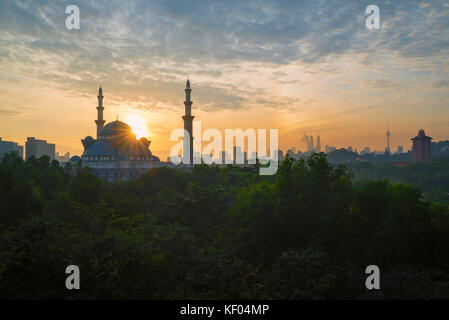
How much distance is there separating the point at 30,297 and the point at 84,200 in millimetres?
17860

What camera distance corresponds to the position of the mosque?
7271cm

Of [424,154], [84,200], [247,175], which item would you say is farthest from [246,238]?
[424,154]

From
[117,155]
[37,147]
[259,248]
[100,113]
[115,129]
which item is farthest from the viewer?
[37,147]

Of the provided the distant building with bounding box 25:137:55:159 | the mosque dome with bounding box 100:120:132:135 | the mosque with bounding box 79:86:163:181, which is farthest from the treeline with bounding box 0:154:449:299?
the distant building with bounding box 25:137:55:159


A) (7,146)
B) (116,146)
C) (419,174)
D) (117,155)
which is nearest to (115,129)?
(116,146)

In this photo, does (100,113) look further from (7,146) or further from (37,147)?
(7,146)

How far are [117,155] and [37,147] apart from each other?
8912cm

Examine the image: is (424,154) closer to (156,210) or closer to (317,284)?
(156,210)

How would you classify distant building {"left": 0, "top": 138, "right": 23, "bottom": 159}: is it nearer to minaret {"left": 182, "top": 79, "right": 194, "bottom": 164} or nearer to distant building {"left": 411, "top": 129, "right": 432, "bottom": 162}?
minaret {"left": 182, "top": 79, "right": 194, "bottom": 164}

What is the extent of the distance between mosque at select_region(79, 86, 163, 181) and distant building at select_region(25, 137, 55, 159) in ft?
194

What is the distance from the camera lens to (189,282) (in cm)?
1551

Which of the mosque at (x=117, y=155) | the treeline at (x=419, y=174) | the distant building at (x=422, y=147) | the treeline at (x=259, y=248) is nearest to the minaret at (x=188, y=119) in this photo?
the mosque at (x=117, y=155)

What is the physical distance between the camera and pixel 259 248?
2180 cm

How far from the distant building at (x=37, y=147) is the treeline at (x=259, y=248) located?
120781 mm
